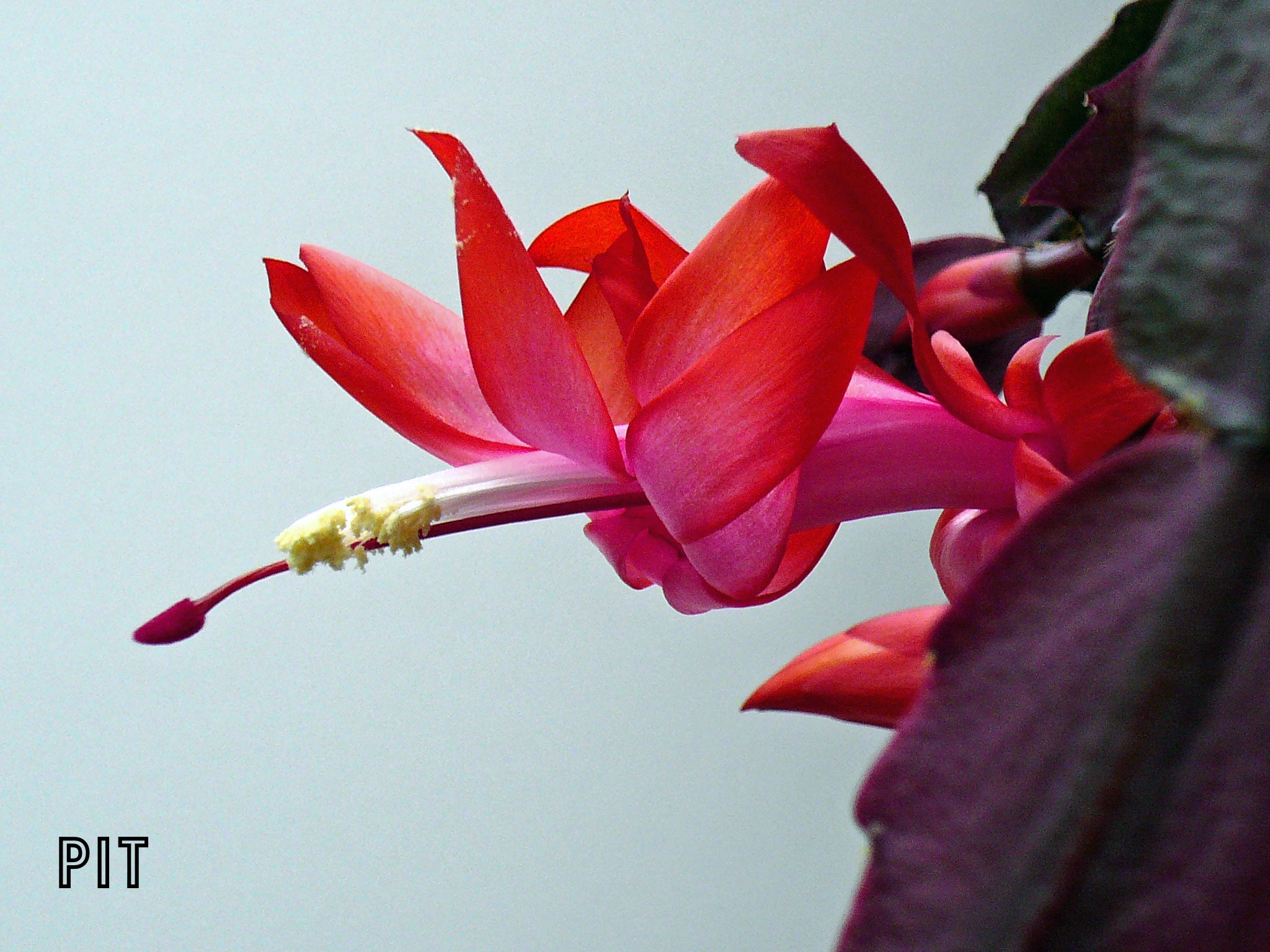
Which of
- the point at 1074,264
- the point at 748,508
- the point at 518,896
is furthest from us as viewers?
the point at 518,896

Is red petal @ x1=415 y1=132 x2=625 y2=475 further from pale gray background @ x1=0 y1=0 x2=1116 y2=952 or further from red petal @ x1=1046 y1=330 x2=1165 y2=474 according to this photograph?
pale gray background @ x1=0 y1=0 x2=1116 y2=952

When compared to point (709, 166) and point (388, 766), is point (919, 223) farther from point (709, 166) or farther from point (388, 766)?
point (388, 766)

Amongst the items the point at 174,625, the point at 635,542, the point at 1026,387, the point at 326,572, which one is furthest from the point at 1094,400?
the point at 326,572

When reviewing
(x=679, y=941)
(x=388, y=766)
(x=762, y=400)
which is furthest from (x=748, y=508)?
(x=679, y=941)

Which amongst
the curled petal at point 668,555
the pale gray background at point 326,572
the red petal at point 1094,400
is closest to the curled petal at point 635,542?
the curled petal at point 668,555

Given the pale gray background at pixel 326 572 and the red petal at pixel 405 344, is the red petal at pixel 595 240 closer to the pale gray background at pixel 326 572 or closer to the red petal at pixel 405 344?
the red petal at pixel 405 344

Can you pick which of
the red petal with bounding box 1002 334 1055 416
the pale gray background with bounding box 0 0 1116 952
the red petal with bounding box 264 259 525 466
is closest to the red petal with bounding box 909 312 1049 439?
the red petal with bounding box 1002 334 1055 416

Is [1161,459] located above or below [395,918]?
above
